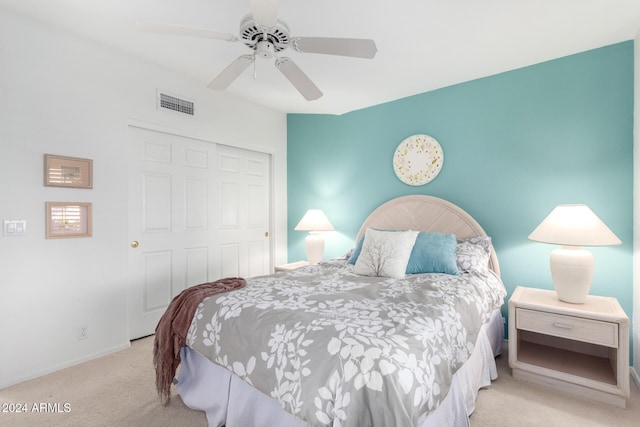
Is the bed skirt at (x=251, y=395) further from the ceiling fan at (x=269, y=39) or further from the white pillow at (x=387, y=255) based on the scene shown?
the ceiling fan at (x=269, y=39)

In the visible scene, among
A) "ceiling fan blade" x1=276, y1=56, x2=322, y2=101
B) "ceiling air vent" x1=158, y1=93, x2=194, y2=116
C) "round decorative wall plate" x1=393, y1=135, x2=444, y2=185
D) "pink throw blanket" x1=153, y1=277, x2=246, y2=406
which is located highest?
"ceiling air vent" x1=158, y1=93, x2=194, y2=116

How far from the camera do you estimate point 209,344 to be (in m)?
1.75

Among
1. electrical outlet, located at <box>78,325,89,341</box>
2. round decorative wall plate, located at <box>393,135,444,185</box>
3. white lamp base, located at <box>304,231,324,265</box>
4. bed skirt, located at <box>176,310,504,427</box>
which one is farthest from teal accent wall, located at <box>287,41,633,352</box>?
electrical outlet, located at <box>78,325,89,341</box>

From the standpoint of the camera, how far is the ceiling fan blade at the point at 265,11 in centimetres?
139

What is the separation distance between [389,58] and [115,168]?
2.53 metres

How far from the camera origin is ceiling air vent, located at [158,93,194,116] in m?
3.09

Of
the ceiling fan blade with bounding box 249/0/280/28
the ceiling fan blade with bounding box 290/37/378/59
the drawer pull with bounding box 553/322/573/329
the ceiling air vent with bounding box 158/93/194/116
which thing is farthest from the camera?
the ceiling air vent with bounding box 158/93/194/116

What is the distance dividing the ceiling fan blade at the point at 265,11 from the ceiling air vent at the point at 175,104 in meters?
1.98

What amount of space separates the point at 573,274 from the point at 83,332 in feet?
12.1

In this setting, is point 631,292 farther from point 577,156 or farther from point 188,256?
point 188,256

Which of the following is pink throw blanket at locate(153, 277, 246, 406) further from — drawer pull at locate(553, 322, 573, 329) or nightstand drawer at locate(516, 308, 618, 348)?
drawer pull at locate(553, 322, 573, 329)

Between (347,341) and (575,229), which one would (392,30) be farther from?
(347,341)

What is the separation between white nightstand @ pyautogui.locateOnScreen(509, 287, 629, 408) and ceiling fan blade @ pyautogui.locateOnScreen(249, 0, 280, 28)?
2.33 metres

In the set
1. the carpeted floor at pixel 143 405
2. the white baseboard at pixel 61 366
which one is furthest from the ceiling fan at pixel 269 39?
the white baseboard at pixel 61 366
